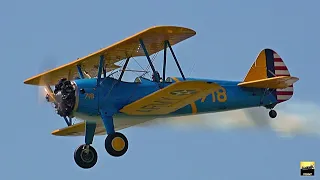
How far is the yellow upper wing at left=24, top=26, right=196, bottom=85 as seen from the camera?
22156mm

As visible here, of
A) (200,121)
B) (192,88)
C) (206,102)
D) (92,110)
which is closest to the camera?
(192,88)

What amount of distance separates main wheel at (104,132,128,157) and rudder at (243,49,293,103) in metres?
4.56

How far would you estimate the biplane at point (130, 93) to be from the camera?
2233cm

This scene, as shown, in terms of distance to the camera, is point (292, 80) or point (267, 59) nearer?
point (292, 80)

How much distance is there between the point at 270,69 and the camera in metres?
26.1

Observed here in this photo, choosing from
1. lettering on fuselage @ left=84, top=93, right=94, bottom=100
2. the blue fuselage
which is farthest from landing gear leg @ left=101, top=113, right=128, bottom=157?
lettering on fuselage @ left=84, top=93, right=94, bottom=100

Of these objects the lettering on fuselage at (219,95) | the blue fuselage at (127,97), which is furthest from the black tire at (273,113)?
→ the lettering on fuselage at (219,95)

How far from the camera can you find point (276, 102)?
25500 millimetres

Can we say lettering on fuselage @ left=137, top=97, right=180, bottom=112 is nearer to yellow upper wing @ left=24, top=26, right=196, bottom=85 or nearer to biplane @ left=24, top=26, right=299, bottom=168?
biplane @ left=24, top=26, right=299, bottom=168

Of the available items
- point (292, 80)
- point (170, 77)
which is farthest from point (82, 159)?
point (292, 80)

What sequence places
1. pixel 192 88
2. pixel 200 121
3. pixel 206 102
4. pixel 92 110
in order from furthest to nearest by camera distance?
1. pixel 200 121
2. pixel 206 102
3. pixel 92 110
4. pixel 192 88

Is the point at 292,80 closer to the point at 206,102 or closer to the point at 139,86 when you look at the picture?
the point at 206,102

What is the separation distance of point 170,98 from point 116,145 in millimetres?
1617

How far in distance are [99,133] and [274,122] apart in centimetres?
452
